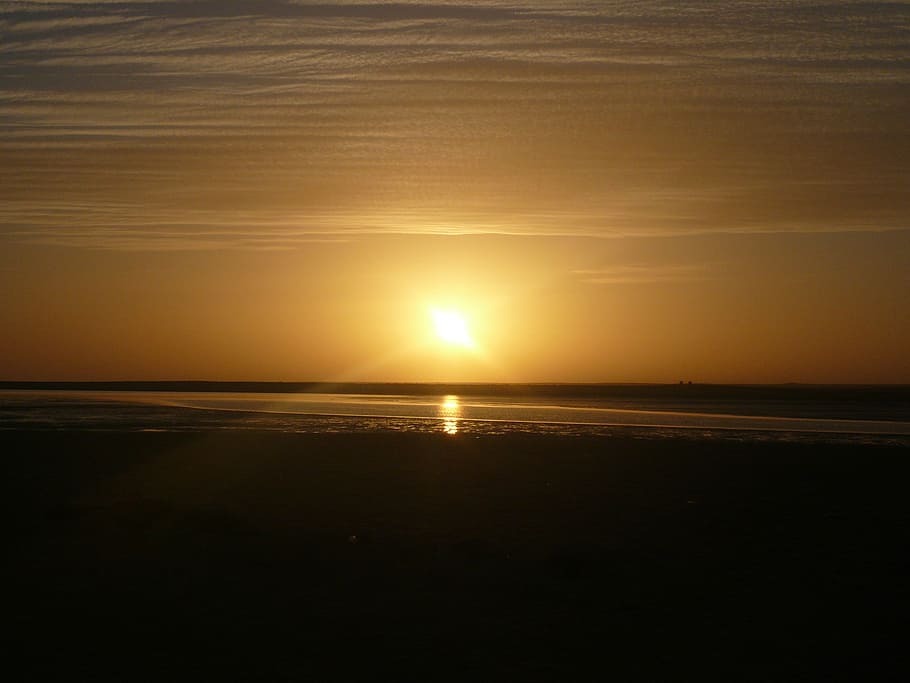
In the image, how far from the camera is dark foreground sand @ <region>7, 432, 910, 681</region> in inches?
402

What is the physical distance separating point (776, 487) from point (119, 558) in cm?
1276

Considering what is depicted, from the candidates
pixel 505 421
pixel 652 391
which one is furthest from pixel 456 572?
pixel 652 391

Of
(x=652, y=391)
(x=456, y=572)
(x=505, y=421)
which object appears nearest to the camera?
(x=456, y=572)

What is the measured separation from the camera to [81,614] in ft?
37.9

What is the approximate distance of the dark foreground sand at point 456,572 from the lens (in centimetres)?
1022

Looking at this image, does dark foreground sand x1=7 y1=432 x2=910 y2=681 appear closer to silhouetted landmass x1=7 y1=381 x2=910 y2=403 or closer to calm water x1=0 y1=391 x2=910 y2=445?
calm water x1=0 y1=391 x2=910 y2=445

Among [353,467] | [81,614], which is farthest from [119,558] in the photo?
[353,467]

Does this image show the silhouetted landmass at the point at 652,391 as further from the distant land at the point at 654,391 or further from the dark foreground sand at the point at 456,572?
the dark foreground sand at the point at 456,572

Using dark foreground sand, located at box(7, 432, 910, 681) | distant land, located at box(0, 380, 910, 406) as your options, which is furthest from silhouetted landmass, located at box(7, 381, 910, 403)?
dark foreground sand, located at box(7, 432, 910, 681)

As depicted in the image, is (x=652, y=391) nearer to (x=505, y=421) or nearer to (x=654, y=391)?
(x=654, y=391)

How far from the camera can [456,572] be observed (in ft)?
44.9

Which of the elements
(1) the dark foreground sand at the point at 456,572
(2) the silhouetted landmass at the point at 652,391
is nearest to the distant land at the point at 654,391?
(2) the silhouetted landmass at the point at 652,391

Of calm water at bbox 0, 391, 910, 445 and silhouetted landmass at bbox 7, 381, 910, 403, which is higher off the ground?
silhouetted landmass at bbox 7, 381, 910, 403

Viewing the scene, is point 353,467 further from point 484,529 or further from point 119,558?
point 119,558
